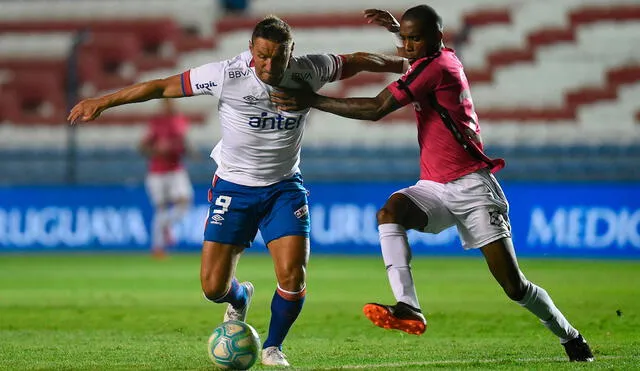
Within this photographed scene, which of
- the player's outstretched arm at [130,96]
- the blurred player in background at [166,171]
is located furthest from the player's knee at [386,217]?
the blurred player in background at [166,171]

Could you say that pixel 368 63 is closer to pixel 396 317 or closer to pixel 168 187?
pixel 396 317

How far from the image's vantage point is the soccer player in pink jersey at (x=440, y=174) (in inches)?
255

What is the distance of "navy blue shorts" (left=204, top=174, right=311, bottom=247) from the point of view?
23.0ft

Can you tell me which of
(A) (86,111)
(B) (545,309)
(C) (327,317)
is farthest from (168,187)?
(B) (545,309)

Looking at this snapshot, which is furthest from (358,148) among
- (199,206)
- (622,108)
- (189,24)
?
(189,24)

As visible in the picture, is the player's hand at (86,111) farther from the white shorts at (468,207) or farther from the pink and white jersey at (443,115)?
the white shorts at (468,207)

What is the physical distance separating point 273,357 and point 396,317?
0.97 meters

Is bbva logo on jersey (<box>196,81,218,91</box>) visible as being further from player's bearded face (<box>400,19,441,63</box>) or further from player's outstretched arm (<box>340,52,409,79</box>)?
player's bearded face (<box>400,19,441,63</box>)

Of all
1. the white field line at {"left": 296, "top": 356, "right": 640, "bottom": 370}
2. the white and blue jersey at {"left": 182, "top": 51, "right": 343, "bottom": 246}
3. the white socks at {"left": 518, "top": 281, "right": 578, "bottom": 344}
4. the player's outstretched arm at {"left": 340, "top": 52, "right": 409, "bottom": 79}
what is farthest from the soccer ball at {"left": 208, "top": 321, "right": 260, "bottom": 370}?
the player's outstretched arm at {"left": 340, "top": 52, "right": 409, "bottom": 79}

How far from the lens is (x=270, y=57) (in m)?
6.61

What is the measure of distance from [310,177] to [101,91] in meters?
7.61

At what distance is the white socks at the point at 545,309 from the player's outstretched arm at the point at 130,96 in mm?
2441

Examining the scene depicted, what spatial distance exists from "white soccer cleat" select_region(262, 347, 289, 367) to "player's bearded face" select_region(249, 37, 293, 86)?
1642mm

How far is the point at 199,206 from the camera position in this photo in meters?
18.6
